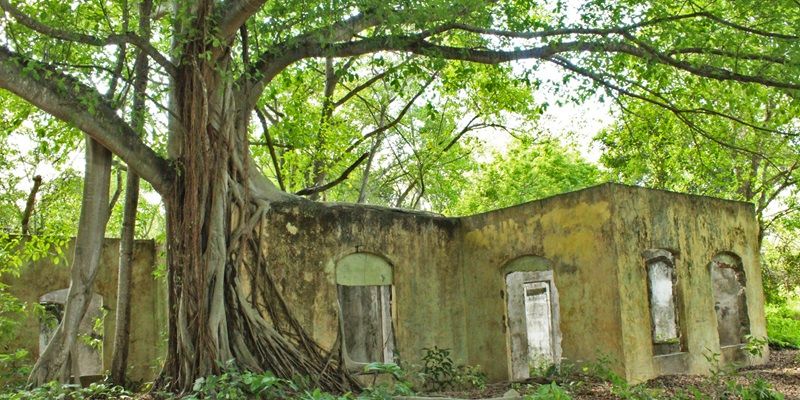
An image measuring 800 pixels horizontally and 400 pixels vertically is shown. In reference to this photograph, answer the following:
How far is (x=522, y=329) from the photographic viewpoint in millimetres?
13312

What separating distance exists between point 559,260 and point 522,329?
3.17 meters

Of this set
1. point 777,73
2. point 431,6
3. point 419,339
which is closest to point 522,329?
point 419,339

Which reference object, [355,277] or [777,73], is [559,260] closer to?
[355,277]

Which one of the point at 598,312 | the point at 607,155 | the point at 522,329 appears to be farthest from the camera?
the point at 607,155

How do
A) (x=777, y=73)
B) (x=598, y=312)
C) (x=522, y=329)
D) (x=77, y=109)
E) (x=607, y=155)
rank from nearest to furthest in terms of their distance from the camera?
(x=77, y=109)
(x=777, y=73)
(x=598, y=312)
(x=522, y=329)
(x=607, y=155)

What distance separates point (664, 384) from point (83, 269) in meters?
7.16

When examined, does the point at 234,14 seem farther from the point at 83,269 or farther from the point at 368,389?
the point at 368,389

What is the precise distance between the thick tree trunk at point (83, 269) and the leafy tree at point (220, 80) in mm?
13

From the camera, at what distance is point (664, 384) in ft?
30.9

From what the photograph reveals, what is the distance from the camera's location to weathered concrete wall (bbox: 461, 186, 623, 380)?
9891mm

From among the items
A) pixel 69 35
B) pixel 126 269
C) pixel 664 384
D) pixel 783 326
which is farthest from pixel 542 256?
pixel 783 326

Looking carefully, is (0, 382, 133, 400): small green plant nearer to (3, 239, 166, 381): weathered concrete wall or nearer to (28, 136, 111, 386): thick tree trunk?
(28, 136, 111, 386): thick tree trunk

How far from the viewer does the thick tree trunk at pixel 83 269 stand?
710 centimetres

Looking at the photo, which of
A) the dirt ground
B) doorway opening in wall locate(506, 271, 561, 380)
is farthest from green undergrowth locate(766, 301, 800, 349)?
doorway opening in wall locate(506, 271, 561, 380)
